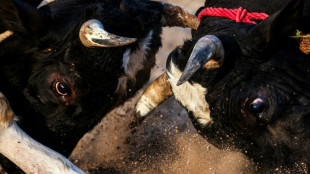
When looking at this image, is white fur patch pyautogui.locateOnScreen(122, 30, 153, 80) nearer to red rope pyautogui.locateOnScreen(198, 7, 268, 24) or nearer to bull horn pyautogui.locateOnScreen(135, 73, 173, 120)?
bull horn pyautogui.locateOnScreen(135, 73, 173, 120)

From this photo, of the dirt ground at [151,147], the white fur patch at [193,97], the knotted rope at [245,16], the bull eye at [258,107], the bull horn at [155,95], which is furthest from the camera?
the dirt ground at [151,147]

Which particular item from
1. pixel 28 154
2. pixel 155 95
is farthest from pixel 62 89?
pixel 155 95

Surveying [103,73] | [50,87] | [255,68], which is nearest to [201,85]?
[255,68]

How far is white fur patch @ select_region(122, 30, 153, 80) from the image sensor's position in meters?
4.19

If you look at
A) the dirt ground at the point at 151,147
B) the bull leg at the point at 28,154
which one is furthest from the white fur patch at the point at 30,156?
the dirt ground at the point at 151,147

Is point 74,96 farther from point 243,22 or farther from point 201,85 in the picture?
point 243,22

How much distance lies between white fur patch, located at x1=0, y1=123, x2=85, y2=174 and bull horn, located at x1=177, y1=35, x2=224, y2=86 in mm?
1085

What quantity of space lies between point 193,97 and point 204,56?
29.5 inches

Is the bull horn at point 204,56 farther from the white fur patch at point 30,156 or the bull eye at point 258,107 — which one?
the white fur patch at point 30,156

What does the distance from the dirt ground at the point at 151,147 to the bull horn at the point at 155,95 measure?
1.33 m

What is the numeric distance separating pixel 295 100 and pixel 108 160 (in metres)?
3.71

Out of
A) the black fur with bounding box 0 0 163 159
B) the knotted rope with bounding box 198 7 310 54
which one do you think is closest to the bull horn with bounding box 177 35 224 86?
the knotted rope with bounding box 198 7 310 54

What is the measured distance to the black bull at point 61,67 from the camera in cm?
363

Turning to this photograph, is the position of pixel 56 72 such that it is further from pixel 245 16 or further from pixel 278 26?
pixel 278 26
